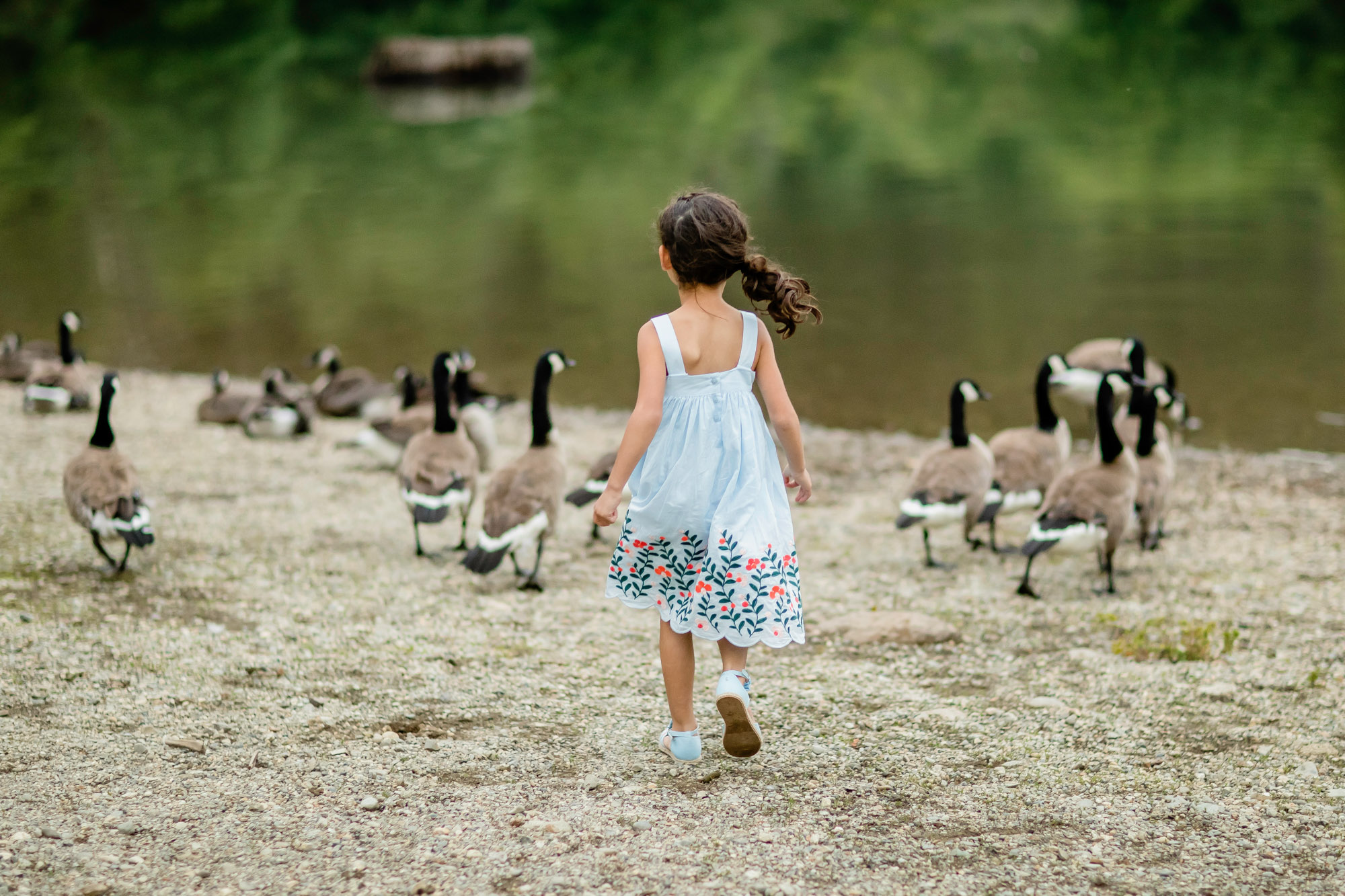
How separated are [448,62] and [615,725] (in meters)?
54.0

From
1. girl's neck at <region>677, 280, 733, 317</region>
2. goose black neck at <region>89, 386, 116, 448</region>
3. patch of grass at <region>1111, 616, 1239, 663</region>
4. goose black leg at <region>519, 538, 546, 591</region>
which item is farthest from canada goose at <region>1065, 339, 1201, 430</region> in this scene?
goose black neck at <region>89, 386, 116, 448</region>

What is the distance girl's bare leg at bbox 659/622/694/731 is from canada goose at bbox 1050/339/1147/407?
23.2ft

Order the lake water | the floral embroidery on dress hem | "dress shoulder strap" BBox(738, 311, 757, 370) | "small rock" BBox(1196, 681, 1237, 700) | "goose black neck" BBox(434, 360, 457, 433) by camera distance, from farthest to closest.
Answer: the lake water → "goose black neck" BBox(434, 360, 457, 433) → "small rock" BBox(1196, 681, 1237, 700) → "dress shoulder strap" BBox(738, 311, 757, 370) → the floral embroidery on dress hem

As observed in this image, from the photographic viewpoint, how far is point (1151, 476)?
844cm

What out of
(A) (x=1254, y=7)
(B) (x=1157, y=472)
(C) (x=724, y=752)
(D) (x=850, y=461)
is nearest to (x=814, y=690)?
(C) (x=724, y=752)

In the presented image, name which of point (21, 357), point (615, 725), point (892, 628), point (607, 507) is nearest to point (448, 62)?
point (21, 357)

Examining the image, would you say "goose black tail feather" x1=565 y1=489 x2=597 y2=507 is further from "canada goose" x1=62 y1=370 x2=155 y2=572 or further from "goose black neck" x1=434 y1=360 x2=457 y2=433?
"canada goose" x1=62 y1=370 x2=155 y2=572

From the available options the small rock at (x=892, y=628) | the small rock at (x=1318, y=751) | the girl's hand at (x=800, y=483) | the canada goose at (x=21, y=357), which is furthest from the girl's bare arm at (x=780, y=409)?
the canada goose at (x=21, y=357)

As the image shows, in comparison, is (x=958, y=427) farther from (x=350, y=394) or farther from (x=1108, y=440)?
(x=350, y=394)

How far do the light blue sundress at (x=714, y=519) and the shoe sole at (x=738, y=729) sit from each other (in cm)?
23

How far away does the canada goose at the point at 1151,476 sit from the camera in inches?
328

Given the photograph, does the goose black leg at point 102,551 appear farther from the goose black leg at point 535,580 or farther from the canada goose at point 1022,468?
the canada goose at point 1022,468

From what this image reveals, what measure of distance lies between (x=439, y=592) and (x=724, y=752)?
3000mm

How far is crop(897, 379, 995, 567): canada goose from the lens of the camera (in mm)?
8156
